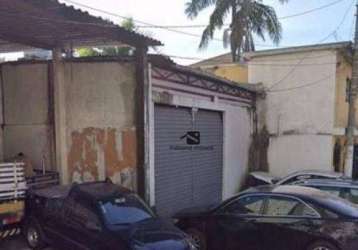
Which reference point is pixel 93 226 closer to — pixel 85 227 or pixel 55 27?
pixel 85 227

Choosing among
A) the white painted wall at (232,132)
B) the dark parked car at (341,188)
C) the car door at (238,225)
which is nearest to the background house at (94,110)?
the white painted wall at (232,132)

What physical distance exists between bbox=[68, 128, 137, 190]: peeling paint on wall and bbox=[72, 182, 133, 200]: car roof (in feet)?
7.67

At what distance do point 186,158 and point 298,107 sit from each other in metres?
6.85

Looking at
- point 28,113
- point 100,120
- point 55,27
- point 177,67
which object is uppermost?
point 55,27

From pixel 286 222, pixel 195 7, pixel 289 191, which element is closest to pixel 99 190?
pixel 286 222

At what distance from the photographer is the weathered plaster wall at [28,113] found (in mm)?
10688

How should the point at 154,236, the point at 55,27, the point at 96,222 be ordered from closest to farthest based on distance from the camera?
the point at 154,236, the point at 96,222, the point at 55,27

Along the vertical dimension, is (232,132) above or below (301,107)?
below

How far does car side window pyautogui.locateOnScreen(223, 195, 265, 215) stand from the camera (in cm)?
777

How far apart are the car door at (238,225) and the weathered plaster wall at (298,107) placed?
33.1 feet

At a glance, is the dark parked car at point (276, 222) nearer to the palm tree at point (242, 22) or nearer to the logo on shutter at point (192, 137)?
the logo on shutter at point (192, 137)

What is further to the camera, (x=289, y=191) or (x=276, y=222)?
(x=289, y=191)

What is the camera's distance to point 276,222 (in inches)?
292

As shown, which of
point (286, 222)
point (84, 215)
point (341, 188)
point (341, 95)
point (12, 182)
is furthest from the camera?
point (341, 95)
